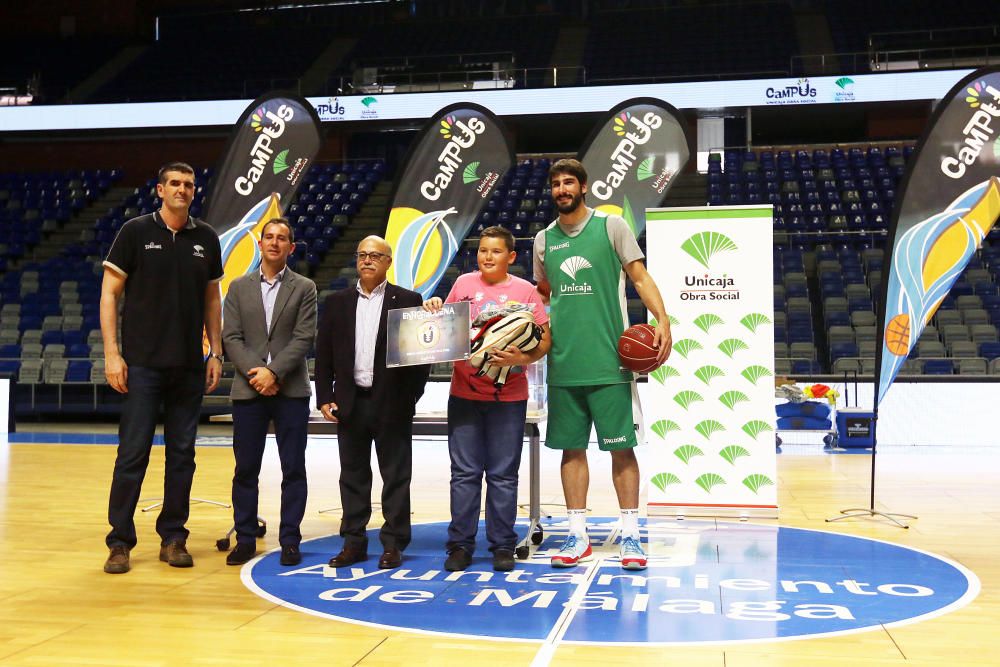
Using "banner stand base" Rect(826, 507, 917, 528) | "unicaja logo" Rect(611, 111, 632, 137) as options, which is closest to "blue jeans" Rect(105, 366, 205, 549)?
"banner stand base" Rect(826, 507, 917, 528)

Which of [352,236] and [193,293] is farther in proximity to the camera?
[352,236]

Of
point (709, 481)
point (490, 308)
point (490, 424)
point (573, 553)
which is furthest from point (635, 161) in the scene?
point (573, 553)

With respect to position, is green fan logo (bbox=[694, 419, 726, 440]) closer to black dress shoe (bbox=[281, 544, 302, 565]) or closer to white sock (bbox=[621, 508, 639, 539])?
white sock (bbox=[621, 508, 639, 539])

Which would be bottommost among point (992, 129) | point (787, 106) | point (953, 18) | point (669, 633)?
point (669, 633)

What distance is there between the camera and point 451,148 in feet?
22.6

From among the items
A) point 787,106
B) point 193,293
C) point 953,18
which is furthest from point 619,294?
point 953,18

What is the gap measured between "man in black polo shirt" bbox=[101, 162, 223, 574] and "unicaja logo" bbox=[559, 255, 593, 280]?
156cm

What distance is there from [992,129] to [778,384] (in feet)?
18.3

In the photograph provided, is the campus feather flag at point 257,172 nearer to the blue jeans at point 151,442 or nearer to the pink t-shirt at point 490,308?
the blue jeans at point 151,442

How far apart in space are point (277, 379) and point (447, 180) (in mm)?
3157

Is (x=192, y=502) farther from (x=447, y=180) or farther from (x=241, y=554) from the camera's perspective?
(x=447, y=180)

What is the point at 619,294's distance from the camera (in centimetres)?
402

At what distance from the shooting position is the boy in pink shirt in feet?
13.0

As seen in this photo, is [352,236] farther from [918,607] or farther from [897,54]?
[918,607]
